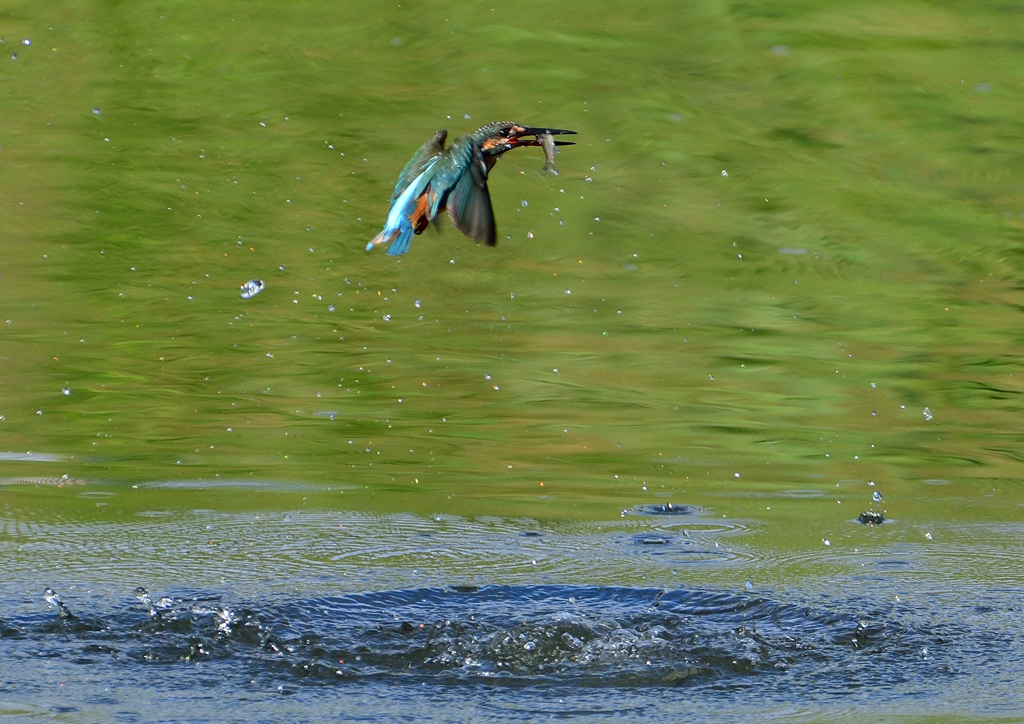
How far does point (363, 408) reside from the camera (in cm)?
454

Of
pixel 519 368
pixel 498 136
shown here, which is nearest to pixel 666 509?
pixel 498 136

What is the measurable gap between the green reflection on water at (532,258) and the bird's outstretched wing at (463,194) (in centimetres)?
85

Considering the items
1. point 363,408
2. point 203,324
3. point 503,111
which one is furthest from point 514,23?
point 363,408

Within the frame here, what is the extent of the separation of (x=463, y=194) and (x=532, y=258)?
139 inches

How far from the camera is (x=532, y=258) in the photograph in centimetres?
664

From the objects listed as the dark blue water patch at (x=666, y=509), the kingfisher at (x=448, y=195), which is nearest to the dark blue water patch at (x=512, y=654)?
the dark blue water patch at (x=666, y=509)

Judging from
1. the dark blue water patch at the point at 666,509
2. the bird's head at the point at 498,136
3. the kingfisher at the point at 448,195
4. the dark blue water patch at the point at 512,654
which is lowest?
the dark blue water patch at the point at 666,509

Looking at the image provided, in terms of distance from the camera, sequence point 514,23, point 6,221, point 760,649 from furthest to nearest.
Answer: point 514,23
point 6,221
point 760,649

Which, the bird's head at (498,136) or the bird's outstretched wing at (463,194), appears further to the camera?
the bird's head at (498,136)

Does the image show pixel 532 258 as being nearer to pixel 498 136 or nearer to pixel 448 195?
pixel 498 136

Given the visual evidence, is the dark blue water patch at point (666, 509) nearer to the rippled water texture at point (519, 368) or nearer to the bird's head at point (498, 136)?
the rippled water texture at point (519, 368)

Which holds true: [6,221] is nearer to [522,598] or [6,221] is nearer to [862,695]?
[522,598]

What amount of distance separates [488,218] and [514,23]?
690cm

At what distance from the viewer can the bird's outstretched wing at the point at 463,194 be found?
10.2ft
